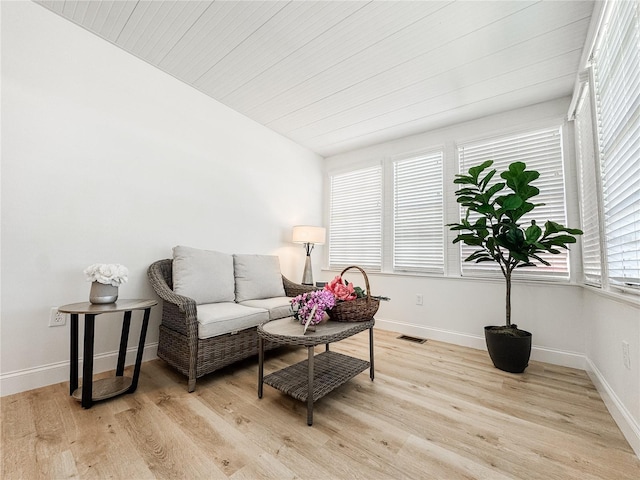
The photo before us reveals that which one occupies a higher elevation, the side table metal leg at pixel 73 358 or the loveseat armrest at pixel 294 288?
the loveseat armrest at pixel 294 288

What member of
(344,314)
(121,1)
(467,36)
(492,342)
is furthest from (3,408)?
(467,36)

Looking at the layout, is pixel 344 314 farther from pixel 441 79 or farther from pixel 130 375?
pixel 441 79

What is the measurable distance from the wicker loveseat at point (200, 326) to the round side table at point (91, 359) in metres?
0.24

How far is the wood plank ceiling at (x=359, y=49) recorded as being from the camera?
1885mm

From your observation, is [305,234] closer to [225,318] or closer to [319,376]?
[225,318]

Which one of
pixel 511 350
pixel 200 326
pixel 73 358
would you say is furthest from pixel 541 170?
pixel 73 358

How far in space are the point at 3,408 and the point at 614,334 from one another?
3.66m

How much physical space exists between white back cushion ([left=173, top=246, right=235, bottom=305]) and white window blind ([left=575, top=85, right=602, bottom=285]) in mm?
2908

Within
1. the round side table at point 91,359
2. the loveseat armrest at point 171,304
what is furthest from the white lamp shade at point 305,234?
the round side table at point 91,359

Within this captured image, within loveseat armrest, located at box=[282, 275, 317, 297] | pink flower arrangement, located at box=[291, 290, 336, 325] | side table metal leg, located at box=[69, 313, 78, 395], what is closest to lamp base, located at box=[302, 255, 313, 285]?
loveseat armrest, located at box=[282, 275, 317, 297]

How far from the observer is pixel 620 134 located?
1.51m

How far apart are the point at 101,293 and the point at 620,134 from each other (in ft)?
10.4

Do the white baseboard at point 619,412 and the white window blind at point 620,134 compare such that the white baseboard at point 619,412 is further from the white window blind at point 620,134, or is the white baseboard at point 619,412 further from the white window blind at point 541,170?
the white window blind at point 541,170

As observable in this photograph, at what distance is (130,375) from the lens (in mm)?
2111
